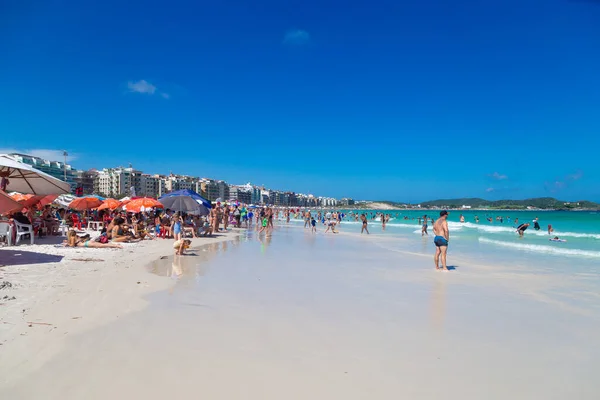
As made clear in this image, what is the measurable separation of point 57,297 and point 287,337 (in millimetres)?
3701

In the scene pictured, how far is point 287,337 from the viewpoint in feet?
14.5

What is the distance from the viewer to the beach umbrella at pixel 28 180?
918cm

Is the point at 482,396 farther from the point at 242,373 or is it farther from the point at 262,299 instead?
the point at 262,299

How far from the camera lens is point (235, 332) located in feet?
14.9

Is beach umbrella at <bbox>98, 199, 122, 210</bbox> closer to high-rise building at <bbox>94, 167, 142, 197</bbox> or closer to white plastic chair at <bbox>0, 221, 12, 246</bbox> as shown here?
white plastic chair at <bbox>0, 221, 12, 246</bbox>

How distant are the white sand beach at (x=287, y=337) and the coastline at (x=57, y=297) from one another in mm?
27

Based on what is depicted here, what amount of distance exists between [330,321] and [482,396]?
2.22 metres

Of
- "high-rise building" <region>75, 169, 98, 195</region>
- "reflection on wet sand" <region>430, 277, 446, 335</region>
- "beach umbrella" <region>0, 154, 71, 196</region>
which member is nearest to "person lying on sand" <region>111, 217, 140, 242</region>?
"beach umbrella" <region>0, 154, 71, 196</region>

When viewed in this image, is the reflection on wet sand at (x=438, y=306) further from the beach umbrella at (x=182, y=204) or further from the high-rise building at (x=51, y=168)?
the high-rise building at (x=51, y=168)

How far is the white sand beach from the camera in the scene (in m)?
3.25

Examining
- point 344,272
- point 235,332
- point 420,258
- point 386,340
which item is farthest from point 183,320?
point 420,258

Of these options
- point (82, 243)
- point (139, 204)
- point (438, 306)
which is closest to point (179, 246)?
point (82, 243)

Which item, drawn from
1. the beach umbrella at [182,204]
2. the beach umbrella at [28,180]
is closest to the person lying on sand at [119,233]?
the beach umbrella at [182,204]

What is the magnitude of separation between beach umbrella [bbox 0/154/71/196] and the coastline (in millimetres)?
1855
